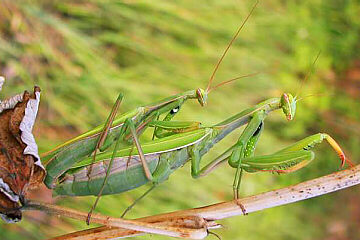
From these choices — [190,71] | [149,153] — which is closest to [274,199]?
[149,153]

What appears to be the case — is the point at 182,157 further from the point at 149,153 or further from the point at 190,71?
the point at 190,71

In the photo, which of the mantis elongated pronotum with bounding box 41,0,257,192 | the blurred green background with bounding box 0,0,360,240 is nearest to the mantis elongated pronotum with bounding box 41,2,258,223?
the mantis elongated pronotum with bounding box 41,0,257,192

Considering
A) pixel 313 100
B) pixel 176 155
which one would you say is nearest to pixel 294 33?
pixel 313 100

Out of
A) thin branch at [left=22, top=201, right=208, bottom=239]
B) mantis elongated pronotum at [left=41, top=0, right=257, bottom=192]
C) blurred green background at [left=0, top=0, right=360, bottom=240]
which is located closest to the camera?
thin branch at [left=22, top=201, right=208, bottom=239]

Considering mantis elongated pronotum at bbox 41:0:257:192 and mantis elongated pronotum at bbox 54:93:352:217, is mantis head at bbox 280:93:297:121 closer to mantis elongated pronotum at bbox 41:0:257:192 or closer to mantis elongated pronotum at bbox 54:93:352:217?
mantis elongated pronotum at bbox 54:93:352:217

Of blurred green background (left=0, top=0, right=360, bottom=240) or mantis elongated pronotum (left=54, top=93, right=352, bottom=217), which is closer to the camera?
mantis elongated pronotum (left=54, top=93, right=352, bottom=217)

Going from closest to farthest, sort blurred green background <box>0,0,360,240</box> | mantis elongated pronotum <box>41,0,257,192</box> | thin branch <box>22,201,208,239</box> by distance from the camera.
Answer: thin branch <box>22,201,208,239</box>
mantis elongated pronotum <box>41,0,257,192</box>
blurred green background <box>0,0,360,240</box>

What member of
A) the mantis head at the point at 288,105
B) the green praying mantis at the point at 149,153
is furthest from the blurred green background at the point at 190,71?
the green praying mantis at the point at 149,153
